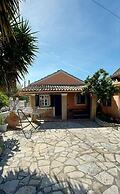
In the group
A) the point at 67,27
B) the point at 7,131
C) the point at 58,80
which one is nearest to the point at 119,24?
the point at 67,27

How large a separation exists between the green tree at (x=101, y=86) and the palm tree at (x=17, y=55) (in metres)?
8.23

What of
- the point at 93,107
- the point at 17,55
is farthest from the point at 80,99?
the point at 17,55

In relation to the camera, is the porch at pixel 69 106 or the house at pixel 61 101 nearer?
the house at pixel 61 101

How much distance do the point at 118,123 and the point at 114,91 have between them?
2874 mm

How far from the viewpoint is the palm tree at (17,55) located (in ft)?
29.3

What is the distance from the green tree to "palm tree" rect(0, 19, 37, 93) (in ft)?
27.0

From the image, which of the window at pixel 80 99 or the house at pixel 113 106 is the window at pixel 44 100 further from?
the house at pixel 113 106

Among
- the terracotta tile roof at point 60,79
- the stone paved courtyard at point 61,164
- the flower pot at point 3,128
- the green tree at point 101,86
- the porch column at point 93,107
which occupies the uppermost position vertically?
the terracotta tile roof at point 60,79

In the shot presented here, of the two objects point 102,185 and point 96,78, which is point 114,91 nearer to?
point 96,78

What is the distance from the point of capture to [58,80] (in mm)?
24922

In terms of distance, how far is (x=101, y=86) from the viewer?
642 inches

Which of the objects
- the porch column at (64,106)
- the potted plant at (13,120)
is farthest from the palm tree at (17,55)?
the porch column at (64,106)

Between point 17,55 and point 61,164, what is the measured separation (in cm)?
564

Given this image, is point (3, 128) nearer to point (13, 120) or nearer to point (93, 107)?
point (13, 120)
